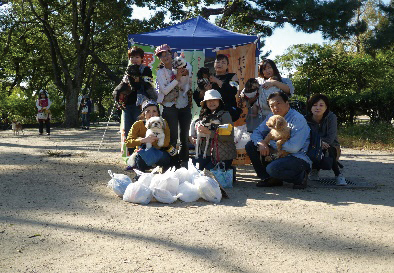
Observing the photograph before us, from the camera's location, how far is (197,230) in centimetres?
366

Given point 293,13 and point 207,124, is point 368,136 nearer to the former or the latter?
point 293,13

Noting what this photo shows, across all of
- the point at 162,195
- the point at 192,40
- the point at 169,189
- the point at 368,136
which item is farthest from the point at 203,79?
the point at 368,136

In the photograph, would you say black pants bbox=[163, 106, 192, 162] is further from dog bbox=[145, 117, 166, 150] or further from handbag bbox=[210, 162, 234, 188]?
handbag bbox=[210, 162, 234, 188]

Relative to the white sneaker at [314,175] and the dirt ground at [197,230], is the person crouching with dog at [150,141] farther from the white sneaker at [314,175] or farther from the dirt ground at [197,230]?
the white sneaker at [314,175]

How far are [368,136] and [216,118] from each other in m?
8.25

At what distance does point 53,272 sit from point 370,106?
13.8 m

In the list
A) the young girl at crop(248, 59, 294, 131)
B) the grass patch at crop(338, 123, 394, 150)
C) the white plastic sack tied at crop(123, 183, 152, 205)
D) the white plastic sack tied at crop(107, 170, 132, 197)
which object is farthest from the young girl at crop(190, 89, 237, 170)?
the grass patch at crop(338, 123, 394, 150)

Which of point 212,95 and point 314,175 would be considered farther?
point 314,175

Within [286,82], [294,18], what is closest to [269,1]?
[294,18]

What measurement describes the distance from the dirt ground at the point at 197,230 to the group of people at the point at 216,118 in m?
0.42

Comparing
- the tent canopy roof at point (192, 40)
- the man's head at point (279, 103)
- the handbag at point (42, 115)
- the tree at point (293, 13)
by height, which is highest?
the tree at point (293, 13)

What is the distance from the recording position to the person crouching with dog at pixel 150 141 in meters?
5.61

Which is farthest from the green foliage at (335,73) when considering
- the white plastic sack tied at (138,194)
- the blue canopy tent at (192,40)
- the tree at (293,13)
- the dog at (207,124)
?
the white plastic sack tied at (138,194)

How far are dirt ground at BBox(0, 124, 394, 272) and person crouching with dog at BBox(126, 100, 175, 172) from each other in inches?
24.2
